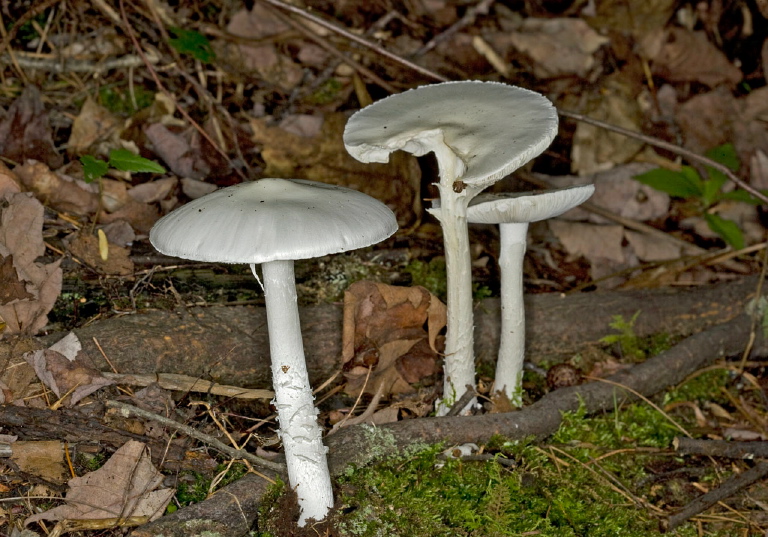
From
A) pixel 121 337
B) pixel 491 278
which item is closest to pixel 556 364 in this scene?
pixel 491 278

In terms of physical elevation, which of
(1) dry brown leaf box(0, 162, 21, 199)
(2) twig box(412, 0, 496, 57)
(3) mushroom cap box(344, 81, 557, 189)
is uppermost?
(2) twig box(412, 0, 496, 57)

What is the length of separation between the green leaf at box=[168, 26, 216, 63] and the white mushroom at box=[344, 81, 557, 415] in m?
2.02

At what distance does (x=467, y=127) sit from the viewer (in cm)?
300

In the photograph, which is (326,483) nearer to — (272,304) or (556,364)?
(272,304)

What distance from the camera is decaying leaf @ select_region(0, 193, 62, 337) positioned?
10.2 ft

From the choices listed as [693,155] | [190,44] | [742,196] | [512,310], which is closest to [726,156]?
[742,196]

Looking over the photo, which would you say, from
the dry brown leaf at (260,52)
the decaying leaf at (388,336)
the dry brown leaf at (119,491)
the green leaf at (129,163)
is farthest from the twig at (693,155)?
the dry brown leaf at (119,491)

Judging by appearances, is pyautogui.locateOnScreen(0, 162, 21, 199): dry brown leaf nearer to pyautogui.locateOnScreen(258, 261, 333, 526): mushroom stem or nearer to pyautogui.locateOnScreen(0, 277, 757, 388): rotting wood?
pyautogui.locateOnScreen(0, 277, 757, 388): rotting wood

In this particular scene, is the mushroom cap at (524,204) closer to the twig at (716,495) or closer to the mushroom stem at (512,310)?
the mushroom stem at (512,310)

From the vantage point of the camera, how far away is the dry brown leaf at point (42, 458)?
274cm

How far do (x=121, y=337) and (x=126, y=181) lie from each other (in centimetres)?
155

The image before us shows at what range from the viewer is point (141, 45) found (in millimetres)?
5070

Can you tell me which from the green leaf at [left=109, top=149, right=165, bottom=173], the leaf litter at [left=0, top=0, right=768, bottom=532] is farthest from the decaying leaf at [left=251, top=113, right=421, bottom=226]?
the green leaf at [left=109, top=149, right=165, bottom=173]

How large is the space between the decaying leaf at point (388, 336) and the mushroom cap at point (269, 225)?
1.06m
